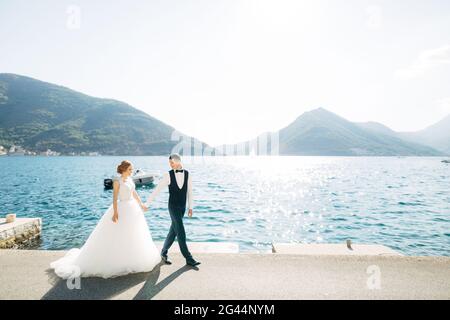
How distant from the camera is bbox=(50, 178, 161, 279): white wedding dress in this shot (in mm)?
5980

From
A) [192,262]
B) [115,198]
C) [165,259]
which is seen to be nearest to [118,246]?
[115,198]

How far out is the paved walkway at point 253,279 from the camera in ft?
17.3

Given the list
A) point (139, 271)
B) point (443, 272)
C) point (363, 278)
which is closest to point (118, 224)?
point (139, 271)

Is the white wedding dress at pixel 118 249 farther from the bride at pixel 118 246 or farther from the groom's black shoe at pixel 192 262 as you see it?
the groom's black shoe at pixel 192 262

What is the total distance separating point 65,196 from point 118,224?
117ft

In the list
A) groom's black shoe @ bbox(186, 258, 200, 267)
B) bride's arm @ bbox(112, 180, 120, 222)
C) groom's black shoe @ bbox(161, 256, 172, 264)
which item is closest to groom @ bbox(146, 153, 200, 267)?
groom's black shoe @ bbox(161, 256, 172, 264)

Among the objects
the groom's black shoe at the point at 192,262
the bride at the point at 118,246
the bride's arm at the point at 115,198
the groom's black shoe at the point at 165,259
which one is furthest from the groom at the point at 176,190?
the bride's arm at the point at 115,198

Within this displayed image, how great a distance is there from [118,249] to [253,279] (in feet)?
9.57

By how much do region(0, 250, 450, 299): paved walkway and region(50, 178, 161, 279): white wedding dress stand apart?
19cm

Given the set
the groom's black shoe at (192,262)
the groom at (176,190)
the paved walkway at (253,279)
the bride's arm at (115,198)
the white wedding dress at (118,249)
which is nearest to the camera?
the paved walkway at (253,279)

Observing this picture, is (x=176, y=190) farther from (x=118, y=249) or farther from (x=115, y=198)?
(x=118, y=249)

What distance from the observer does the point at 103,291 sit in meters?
5.35

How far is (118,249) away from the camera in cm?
614

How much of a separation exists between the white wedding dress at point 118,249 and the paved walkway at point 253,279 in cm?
19
